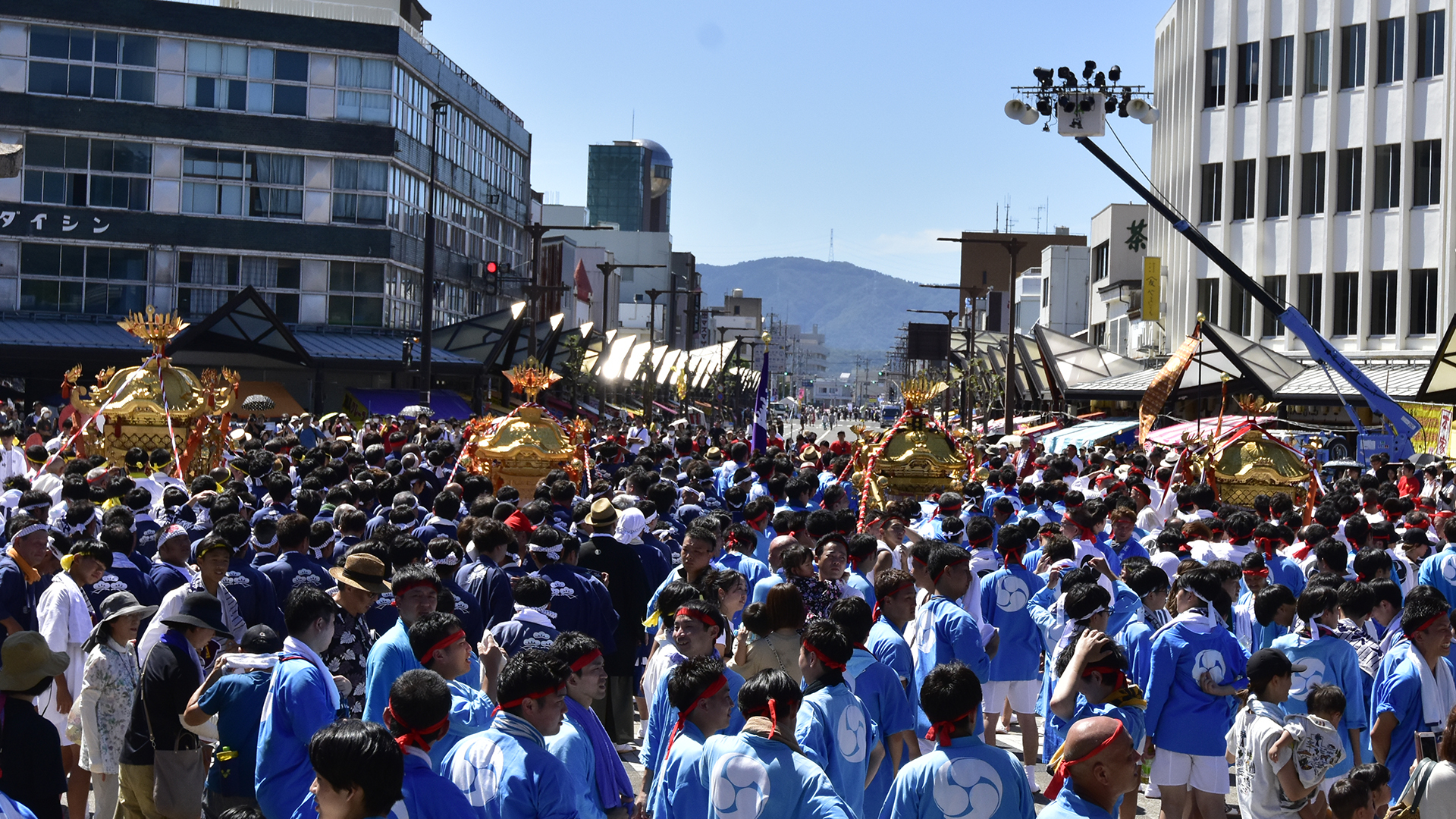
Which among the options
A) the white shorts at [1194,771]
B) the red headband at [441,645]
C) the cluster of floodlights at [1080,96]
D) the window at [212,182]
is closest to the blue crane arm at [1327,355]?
the cluster of floodlights at [1080,96]

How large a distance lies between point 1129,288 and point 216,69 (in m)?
38.1

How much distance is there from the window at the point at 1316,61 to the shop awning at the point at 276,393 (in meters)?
31.5

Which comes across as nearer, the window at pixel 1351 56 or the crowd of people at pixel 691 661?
the crowd of people at pixel 691 661

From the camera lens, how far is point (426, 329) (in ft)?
103

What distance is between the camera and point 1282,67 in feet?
147

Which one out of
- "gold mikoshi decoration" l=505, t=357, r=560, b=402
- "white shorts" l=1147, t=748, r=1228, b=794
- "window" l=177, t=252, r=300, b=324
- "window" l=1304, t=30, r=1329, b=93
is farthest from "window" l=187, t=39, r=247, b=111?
"white shorts" l=1147, t=748, r=1228, b=794

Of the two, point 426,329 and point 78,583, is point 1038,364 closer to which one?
point 426,329

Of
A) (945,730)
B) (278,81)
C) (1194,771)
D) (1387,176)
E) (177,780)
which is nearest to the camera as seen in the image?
(945,730)

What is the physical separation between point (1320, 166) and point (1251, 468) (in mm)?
29556

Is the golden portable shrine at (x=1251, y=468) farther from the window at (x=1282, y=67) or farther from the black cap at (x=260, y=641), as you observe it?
the window at (x=1282, y=67)

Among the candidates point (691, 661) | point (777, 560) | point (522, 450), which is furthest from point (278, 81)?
point (691, 661)

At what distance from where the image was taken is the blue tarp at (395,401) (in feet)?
136

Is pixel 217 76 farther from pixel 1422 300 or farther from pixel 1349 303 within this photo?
pixel 1422 300

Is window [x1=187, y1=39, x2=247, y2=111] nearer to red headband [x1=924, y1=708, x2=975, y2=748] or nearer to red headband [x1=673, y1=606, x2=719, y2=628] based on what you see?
red headband [x1=673, y1=606, x2=719, y2=628]
